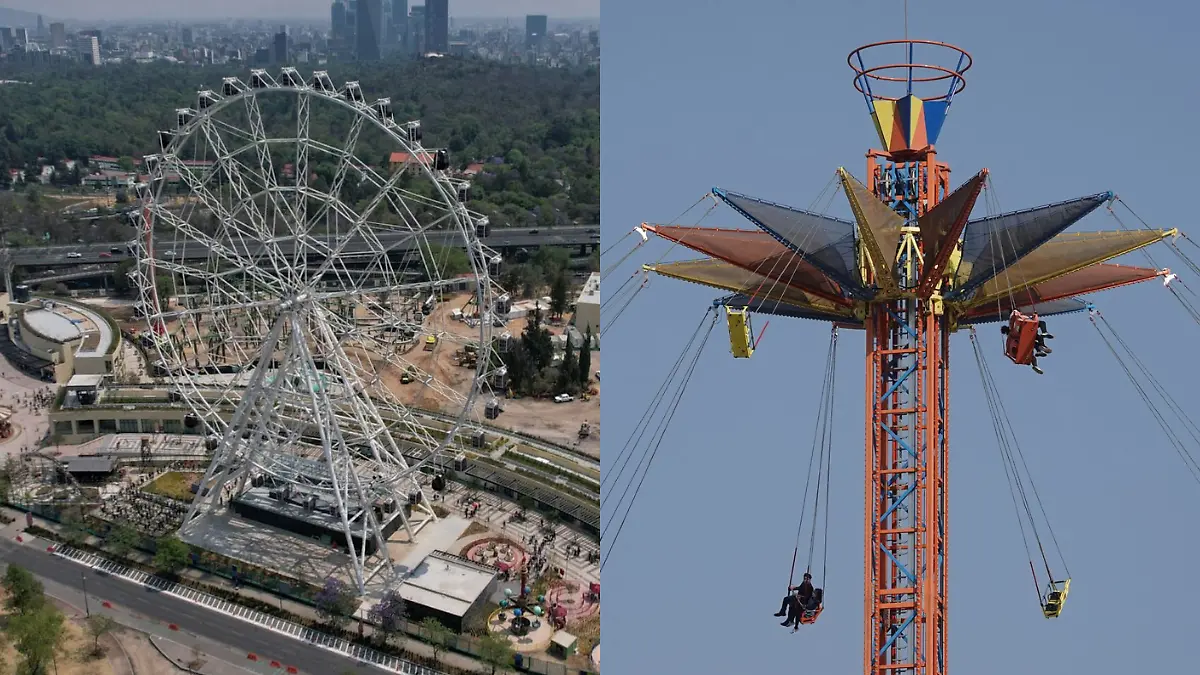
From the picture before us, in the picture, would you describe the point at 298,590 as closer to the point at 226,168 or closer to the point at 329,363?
the point at 329,363

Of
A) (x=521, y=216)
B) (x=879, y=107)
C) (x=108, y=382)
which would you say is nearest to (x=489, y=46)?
(x=521, y=216)

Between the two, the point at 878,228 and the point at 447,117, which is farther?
the point at 447,117

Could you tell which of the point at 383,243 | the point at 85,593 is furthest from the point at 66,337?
the point at 85,593

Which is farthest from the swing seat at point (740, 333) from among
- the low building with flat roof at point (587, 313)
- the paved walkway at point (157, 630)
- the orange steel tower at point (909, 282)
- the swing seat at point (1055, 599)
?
the low building with flat roof at point (587, 313)

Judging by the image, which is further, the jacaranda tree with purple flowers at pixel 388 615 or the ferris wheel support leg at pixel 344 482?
the ferris wheel support leg at pixel 344 482

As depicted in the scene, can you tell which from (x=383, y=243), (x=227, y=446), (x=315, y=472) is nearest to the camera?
(x=315, y=472)

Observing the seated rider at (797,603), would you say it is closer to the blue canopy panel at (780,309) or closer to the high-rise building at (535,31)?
the blue canopy panel at (780,309)

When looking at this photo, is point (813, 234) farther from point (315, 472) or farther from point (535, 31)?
point (535, 31)
